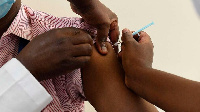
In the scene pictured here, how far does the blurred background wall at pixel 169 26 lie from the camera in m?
1.38

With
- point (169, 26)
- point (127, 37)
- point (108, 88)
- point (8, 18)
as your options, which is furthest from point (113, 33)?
point (169, 26)

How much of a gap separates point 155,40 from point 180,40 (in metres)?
0.13

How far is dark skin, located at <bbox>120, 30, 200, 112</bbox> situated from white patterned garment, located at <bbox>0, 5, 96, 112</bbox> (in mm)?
122

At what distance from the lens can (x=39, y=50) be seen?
24.5 inches

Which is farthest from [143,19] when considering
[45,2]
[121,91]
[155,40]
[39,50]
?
[39,50]

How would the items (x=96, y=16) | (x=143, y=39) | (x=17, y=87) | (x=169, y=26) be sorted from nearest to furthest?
(x=17, y=87), (x=96, y=16), (x=143, y=39), (x=169, y=26)

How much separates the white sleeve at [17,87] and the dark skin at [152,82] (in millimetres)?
239

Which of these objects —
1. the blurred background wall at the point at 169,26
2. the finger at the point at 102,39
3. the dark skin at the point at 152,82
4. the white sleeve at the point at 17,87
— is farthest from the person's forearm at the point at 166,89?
the blurred background wall at the point at 169,26

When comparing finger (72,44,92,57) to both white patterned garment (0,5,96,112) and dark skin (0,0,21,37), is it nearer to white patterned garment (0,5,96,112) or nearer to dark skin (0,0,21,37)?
white patterned garment (0,5,96,112)

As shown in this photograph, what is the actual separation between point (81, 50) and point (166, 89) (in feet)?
0.68

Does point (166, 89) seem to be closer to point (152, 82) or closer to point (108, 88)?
point (152, 82)

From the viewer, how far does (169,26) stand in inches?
55.7

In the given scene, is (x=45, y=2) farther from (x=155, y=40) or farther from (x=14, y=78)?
(x=14, y=78)

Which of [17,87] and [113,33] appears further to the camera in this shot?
[113,33]
